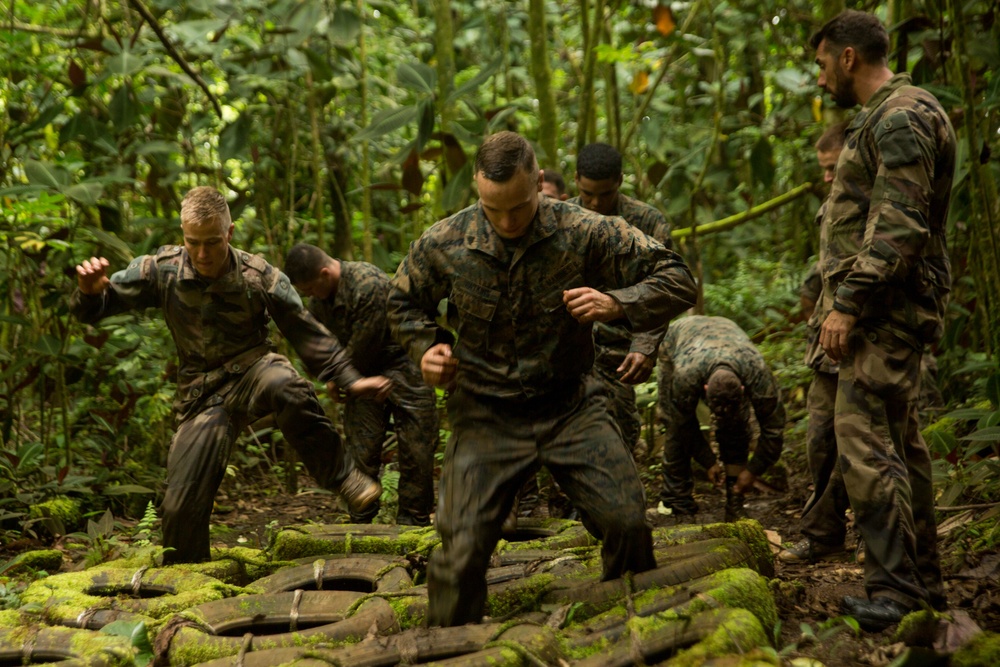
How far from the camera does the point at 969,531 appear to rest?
4691 millimetres

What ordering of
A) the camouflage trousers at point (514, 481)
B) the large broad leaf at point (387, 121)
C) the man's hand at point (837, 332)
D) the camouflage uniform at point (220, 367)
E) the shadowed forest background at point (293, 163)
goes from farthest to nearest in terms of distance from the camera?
the large broad leaf at point (387, 121), the shadowed forest background at point (293, 163), the camouflage uniform at point (220, 367), the man's hand at point (837, 332), the camouflage trousers at point (514, 481)

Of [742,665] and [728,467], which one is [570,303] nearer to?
[742,665]

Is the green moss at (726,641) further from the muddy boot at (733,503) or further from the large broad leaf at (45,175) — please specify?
the large broad leaf at (45,175)

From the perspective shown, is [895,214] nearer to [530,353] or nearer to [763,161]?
[530,353]

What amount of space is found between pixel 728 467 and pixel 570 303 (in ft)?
10.8

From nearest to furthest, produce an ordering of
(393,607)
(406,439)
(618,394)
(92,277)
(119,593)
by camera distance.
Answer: (393,607) < (119,593) < (92,277) < (618,394) < (406,439)

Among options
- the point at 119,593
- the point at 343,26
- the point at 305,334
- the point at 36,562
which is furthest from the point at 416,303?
the point at 343,26

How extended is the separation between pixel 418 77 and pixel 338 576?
14.5 feet

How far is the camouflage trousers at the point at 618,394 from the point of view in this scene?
5.81 meters

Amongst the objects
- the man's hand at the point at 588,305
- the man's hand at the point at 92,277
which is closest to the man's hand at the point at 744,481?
the man's hand at the point at 588,305

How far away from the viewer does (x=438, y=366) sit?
374 centimetres

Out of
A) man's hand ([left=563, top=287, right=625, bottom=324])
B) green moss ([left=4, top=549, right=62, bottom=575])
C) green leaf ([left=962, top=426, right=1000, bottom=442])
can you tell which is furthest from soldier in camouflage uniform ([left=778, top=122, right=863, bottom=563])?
green moss ([left=4, top=549, right=62, bottom=575])

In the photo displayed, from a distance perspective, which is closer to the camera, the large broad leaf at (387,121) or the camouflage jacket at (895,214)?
the camouflage jacket at (895,214)

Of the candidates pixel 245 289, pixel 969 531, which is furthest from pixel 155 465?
pixel 969 531
